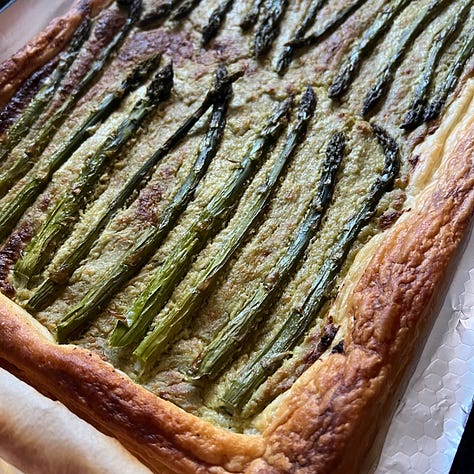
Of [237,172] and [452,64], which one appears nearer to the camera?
[237,172]

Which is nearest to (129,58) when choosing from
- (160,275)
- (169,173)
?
(169,173)

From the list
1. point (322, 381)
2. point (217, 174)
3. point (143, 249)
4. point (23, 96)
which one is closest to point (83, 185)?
point (143, 249)

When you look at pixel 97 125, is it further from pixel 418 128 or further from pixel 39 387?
pixel 418 128

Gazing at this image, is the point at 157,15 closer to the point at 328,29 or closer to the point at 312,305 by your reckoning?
the point at 328,29

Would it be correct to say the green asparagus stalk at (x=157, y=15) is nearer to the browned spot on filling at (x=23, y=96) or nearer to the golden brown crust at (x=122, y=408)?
the browned spot on filling at (x=23, y=96)

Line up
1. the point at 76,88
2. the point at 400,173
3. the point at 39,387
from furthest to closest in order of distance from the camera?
1. the point at 76,88
2. the point at 400,173
3. the point at 39,387

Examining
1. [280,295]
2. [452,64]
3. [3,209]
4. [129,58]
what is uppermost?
[452,64]

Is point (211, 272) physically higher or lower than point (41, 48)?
lower

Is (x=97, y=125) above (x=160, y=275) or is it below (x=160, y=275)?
above
